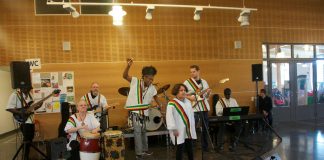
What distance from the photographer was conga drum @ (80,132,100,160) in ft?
14.9

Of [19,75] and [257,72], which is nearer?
[19,75]

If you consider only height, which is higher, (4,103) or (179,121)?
(179,121)

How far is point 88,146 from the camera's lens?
454 cm

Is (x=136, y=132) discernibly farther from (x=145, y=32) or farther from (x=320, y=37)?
(x=320, y=37)

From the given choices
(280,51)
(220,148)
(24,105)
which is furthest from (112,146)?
(280,51)

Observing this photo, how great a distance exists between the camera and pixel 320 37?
10766 mm

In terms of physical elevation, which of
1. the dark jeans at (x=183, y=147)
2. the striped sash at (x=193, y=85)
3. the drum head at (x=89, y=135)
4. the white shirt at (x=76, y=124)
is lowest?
the dark jeans at (x=183, y=147)

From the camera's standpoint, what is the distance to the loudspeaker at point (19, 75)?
573 cm

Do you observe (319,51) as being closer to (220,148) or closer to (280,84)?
(280,84)

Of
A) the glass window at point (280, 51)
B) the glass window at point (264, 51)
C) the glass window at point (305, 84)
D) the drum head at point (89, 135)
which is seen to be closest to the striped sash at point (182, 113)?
the drum head at point (89, 135)

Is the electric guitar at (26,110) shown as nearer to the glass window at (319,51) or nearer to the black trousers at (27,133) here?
the black trousers at (27,133)

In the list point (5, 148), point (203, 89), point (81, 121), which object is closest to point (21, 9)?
point (5, 148)

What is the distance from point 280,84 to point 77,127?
802 centimetres

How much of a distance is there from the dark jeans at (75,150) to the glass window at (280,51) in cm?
777
